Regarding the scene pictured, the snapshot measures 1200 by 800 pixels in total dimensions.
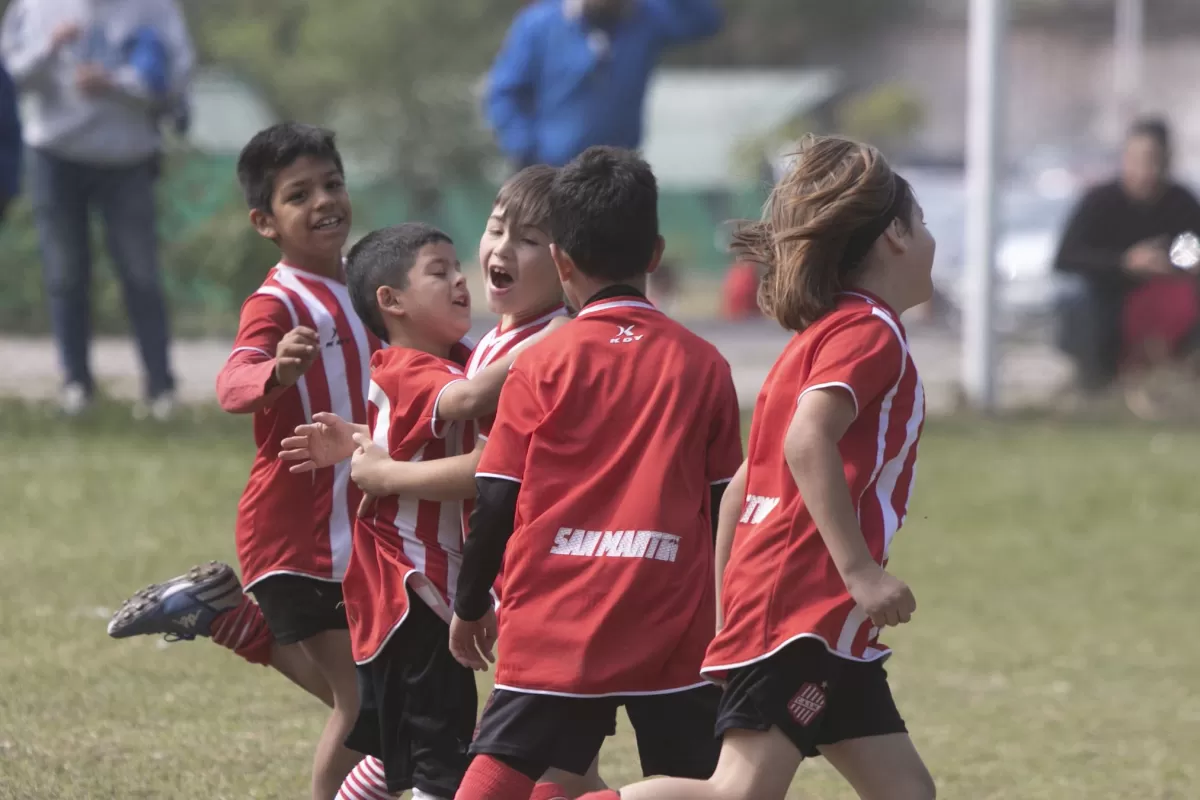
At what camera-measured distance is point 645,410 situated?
10.7 ft

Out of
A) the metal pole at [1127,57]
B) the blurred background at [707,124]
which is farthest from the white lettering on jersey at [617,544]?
the metal pole at [1127,57]

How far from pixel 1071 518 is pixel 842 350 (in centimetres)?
577

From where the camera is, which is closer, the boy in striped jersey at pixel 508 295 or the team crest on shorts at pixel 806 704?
the team crest on shorts at pixel 806 704

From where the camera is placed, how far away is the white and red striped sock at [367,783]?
3697mm

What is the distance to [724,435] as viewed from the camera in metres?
3.38

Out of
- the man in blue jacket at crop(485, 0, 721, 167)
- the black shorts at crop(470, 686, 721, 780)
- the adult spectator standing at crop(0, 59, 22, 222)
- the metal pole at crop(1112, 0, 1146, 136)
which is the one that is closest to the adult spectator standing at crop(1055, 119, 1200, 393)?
the man in blue jacket at crop(485, 0, 721, 167)

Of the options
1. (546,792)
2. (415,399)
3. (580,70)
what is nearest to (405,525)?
(415,399)

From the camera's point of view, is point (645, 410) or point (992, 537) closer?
point (645, 410)

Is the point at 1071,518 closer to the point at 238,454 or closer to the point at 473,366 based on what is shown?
the point at 238,454

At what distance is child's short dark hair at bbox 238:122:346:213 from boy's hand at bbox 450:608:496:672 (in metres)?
1.13

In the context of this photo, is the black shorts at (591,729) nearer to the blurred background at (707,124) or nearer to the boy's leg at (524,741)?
the boy's leg at (524,741)

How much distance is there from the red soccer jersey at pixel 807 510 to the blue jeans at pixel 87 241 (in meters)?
6.40

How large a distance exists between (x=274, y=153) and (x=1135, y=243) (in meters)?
7.57

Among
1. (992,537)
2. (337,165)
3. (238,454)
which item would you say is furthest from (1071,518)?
(337,165)
